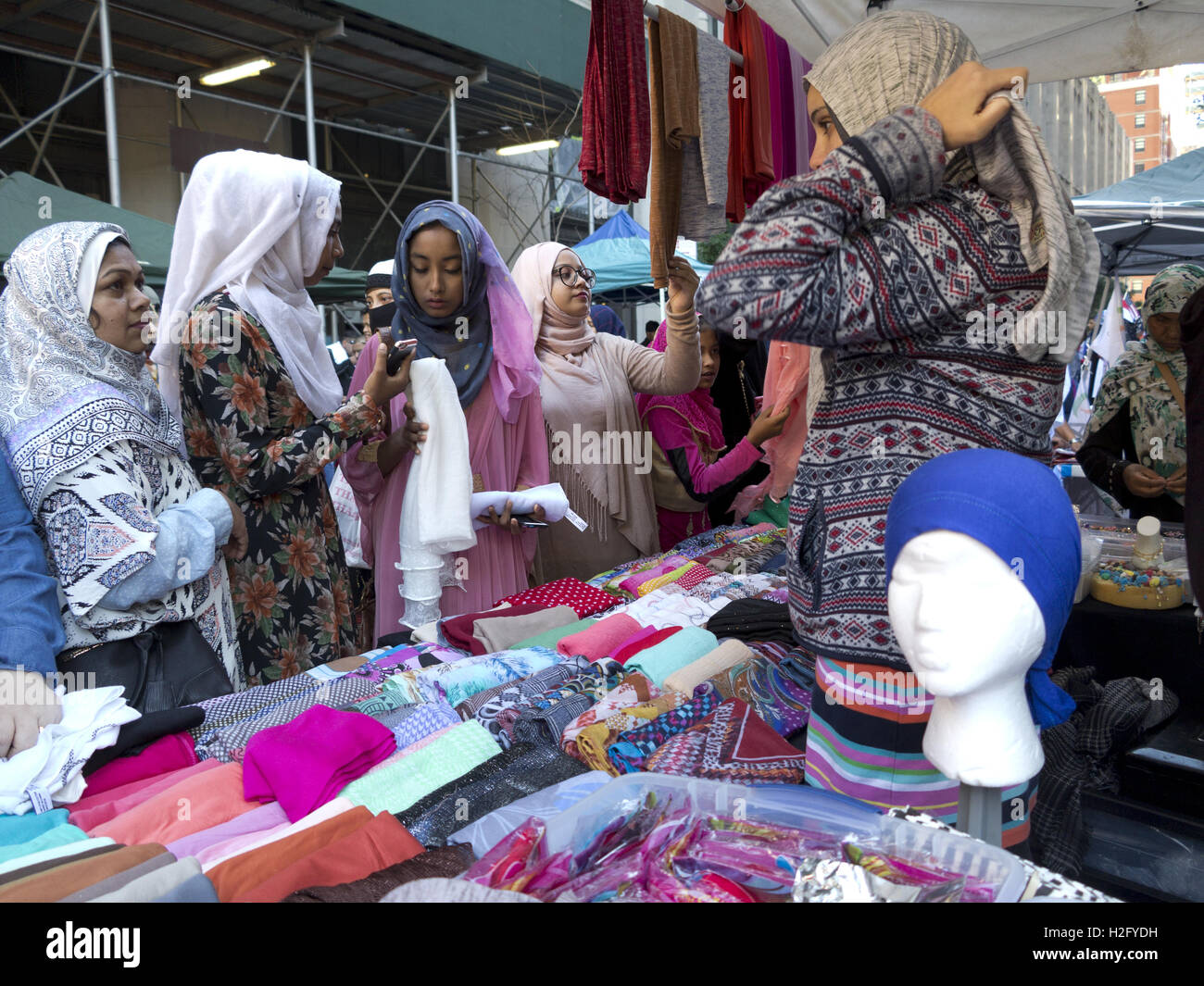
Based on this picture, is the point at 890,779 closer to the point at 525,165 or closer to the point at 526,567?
the point at 526,567

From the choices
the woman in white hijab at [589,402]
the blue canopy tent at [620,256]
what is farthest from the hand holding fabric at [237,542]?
the blue canopy tent at [620,256]

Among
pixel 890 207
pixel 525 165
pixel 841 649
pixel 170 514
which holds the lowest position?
pixel 841 649

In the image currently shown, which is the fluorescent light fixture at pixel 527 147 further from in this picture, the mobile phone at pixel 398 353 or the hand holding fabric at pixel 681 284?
the mobile phone at pixel 398 353

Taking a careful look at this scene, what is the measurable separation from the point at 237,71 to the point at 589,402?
775 cm

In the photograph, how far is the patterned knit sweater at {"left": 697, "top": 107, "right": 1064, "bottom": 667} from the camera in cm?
111

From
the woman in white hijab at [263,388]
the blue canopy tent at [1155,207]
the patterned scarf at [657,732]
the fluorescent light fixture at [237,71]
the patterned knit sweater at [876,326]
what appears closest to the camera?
the patterned knit sweater at [876,326]

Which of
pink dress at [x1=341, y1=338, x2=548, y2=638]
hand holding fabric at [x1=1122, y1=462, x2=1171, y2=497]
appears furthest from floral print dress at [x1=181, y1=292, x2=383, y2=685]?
hand holding fabric at [x1=1122, y1=462, x2=1171, y2=497]

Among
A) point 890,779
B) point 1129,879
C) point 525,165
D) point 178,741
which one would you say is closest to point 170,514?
point 178,741

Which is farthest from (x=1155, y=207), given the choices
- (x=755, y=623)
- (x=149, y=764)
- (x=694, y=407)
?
(x=149, y=764)

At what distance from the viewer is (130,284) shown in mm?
1910

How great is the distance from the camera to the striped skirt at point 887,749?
1205 millimetres

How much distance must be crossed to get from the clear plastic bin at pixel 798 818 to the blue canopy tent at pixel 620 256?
25.7 feet
